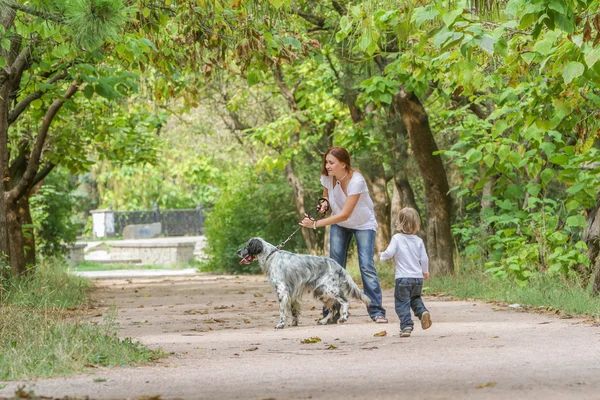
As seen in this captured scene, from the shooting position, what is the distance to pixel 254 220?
3005 centimetres

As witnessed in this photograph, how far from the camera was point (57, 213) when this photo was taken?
30734 mm

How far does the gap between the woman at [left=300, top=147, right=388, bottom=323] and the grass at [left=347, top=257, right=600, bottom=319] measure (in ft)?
7.68

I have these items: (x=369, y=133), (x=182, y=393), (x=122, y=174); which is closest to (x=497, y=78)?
(x=369, y=133)

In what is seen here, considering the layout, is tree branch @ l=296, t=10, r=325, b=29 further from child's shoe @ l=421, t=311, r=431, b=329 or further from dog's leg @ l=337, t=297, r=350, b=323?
child's shoe @ l=421, t=311, r=431, b=329

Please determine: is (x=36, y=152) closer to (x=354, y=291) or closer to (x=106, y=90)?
(x=106, y=90)

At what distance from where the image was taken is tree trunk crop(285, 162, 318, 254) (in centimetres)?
2846

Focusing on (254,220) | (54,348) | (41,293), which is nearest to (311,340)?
(54,348)

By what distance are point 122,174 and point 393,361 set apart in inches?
1766

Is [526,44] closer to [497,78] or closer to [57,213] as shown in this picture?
[497,78]

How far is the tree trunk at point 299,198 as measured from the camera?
28.5 metres

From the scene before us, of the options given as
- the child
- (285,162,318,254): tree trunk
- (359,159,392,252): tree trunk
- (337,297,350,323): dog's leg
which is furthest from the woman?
(285,162,318,254): tree trunk

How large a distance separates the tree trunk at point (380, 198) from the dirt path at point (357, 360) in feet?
33.2

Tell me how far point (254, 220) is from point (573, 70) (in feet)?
69.8

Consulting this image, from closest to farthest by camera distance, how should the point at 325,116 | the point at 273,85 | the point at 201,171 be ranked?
the point at 325,116 → the point at 273,85 → the point at 201,171
